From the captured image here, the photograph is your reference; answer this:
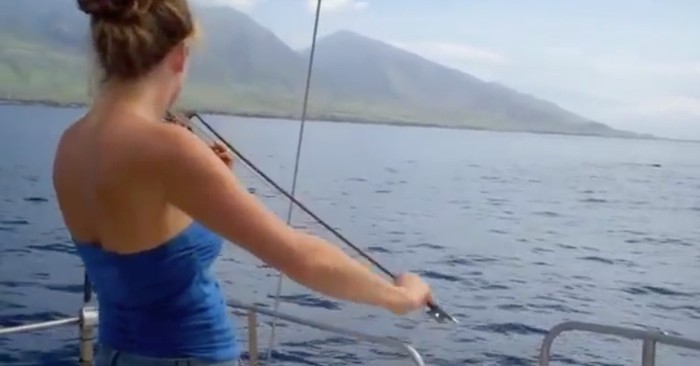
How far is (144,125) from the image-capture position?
0.99 meters

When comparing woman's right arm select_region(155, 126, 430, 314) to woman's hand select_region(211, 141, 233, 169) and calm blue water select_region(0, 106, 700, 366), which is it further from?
calm blue water select_region(0, 106, 700, 366)

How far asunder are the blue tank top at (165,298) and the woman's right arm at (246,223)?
6cm

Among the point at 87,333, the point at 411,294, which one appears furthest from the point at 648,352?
the point at 87,333

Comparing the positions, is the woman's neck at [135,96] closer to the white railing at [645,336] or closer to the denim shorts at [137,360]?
the denim shorts at [137,360]

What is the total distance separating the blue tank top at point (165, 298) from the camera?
1.02m

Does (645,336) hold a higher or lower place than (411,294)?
lower

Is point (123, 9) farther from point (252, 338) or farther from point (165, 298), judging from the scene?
point (252, 338)

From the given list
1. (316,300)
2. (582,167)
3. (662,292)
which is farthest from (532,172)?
(316,300)

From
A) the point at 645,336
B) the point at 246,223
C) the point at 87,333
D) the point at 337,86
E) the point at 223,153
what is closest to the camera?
the point at 246,223

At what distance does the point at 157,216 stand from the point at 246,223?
0.09m

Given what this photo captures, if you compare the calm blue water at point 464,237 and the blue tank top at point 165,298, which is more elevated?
the blue tank top at point 165,298

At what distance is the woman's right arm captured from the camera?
962mm

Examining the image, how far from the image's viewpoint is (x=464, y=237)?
72.3 feet

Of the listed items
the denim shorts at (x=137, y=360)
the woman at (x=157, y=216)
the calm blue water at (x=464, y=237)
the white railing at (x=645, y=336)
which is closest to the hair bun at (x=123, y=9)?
the woman at (x=157, y=216)
